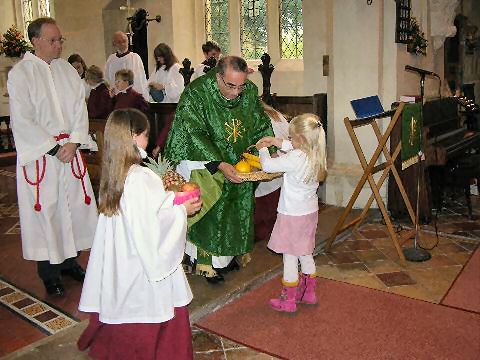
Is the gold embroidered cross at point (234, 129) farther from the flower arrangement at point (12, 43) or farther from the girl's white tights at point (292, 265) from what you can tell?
the flower arrangement at point (12, 43)

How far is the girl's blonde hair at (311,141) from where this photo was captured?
3.71 metres

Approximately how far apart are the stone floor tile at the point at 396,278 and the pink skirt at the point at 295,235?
3.45 feet

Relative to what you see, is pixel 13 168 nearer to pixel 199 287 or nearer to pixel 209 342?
pixel 199 287

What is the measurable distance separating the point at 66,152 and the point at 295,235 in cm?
185

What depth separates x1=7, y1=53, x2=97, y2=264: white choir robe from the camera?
4105mm

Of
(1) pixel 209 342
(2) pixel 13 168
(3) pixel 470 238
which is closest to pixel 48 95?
(1) pixel 209 342

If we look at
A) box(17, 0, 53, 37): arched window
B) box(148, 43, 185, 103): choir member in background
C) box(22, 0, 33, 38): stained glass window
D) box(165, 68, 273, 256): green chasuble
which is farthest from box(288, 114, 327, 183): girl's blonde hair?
box(22, 0, 33, 38): stained glass window

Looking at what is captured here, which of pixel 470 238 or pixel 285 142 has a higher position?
pixel 285 142

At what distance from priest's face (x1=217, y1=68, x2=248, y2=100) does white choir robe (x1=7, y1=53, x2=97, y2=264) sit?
3.83 ft

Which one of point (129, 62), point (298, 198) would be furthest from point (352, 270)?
point (129, 62)

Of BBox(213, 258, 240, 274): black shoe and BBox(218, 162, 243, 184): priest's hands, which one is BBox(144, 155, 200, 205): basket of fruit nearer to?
BBox(218, 162, 243, 184): priest's hands

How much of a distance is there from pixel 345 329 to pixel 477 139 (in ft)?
14.6

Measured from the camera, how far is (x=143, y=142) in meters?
2.86

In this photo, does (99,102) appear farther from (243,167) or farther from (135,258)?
(135,258)
